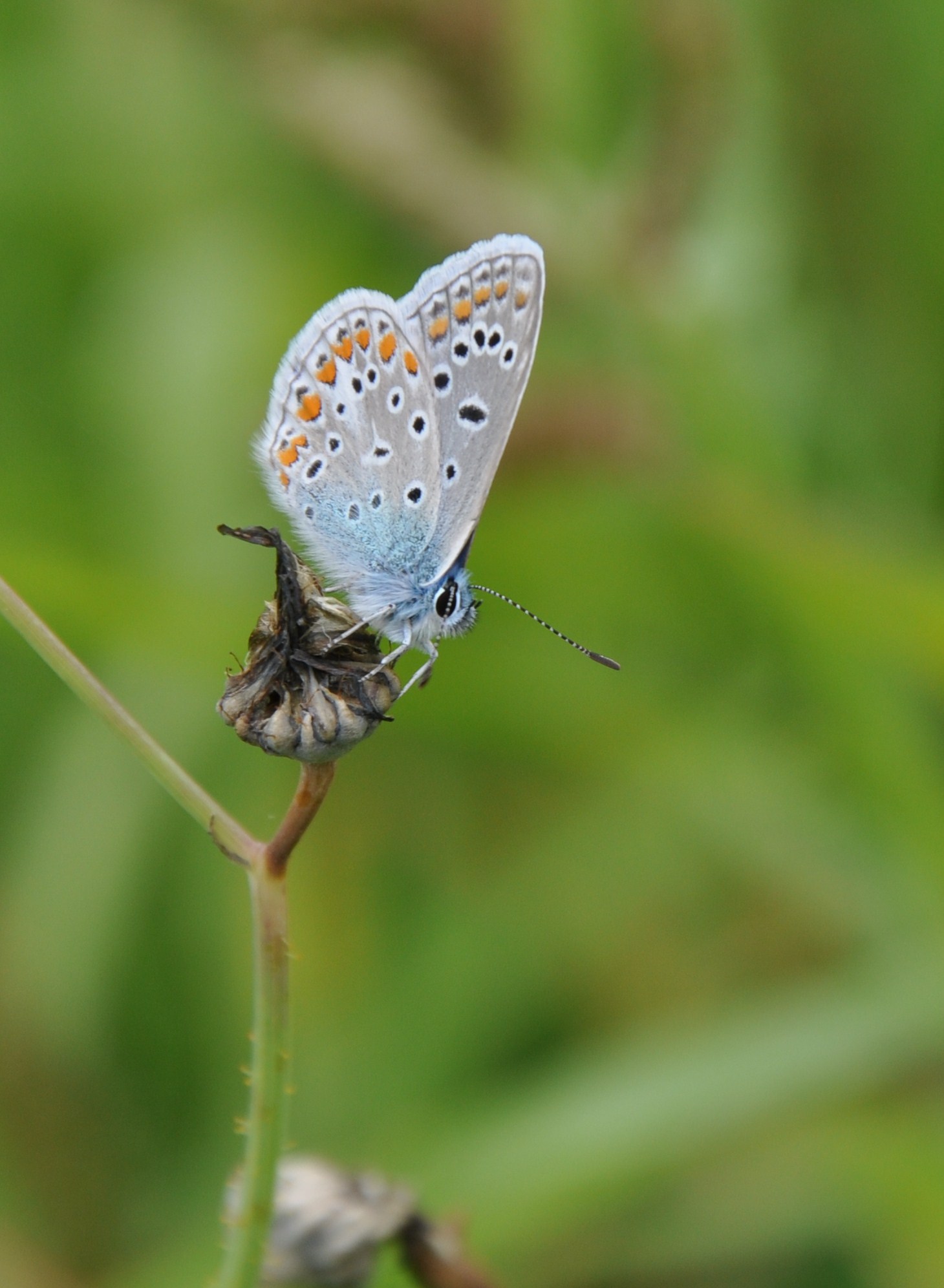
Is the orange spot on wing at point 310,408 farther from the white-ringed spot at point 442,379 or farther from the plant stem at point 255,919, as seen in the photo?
the plant stem at point 255,919

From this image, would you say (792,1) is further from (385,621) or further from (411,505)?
(385,621)

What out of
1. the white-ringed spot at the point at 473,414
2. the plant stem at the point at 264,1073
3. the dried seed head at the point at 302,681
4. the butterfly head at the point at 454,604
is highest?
the white-ringed spot at the point at 473,414

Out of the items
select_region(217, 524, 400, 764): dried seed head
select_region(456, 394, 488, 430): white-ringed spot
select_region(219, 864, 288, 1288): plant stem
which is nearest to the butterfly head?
select_region(456, 394, 488, 430): white-ringed spot

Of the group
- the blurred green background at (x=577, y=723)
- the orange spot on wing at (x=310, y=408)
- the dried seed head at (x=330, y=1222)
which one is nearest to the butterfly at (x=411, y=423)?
the orange spot on wing at (x=310, y=408)

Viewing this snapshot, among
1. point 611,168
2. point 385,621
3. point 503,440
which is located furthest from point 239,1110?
point 611,168

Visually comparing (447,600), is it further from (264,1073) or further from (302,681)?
(264,1073)

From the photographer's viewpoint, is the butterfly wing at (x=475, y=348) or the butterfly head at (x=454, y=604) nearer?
the butterfly wing at (x=475, y=348)
